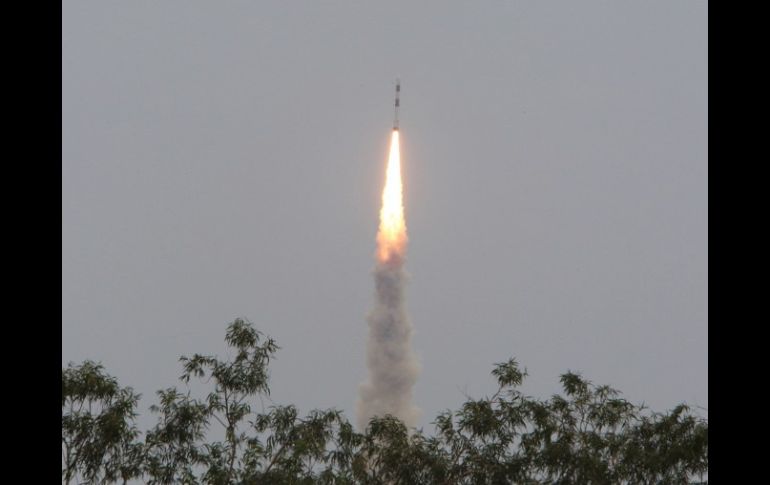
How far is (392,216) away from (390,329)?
6.88m

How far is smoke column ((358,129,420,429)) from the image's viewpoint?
62062mm

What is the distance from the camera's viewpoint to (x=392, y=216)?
6212cm

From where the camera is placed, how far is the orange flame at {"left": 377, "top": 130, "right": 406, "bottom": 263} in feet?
195

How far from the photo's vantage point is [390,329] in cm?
6588

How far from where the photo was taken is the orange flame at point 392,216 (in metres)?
59.6

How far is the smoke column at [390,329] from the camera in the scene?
62.1 m

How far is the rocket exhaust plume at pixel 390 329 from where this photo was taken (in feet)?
203

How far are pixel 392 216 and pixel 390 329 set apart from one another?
6.88 m
